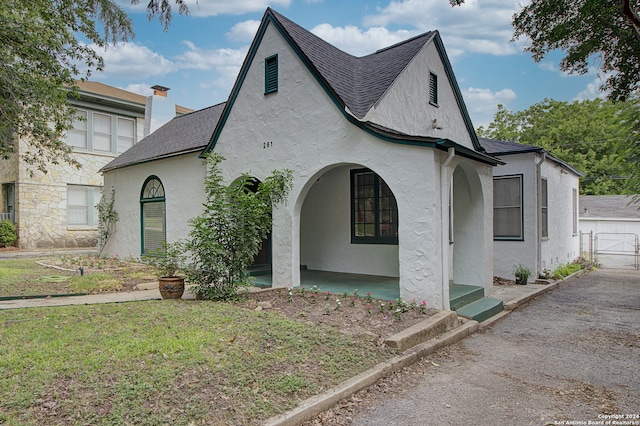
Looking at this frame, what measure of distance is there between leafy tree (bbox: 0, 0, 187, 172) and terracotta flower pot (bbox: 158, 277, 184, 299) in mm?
4284

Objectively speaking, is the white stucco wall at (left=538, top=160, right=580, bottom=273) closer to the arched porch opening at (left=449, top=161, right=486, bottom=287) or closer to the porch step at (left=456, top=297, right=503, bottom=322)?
the arched porch opening at (left=449, top=161, right=486, bottom=287)

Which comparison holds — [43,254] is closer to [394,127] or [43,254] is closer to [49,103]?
[49,103]

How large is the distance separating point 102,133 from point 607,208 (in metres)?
30.8

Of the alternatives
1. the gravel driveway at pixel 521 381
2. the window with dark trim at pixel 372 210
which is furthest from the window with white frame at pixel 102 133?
the gravel driveway at pixel 521 381

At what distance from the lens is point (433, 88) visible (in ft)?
33.2

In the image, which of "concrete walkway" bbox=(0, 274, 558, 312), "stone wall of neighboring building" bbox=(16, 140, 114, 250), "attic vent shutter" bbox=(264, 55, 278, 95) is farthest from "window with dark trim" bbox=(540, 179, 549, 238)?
"stone wall of neighboring building" bbox=(16, 140, 114, 250)

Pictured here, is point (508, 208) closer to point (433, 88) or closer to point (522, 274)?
point (522, 274)

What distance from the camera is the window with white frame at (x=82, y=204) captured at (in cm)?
1941

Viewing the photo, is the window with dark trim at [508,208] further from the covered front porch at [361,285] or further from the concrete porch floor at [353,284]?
the concrete porch floor at [353,284]

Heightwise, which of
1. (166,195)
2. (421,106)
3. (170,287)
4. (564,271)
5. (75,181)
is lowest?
(564,271)

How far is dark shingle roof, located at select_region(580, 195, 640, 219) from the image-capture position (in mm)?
25562

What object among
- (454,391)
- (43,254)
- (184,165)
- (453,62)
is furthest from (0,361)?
(43,254)

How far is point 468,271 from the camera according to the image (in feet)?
28.4

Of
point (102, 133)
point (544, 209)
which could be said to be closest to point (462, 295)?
point (544, 209)
